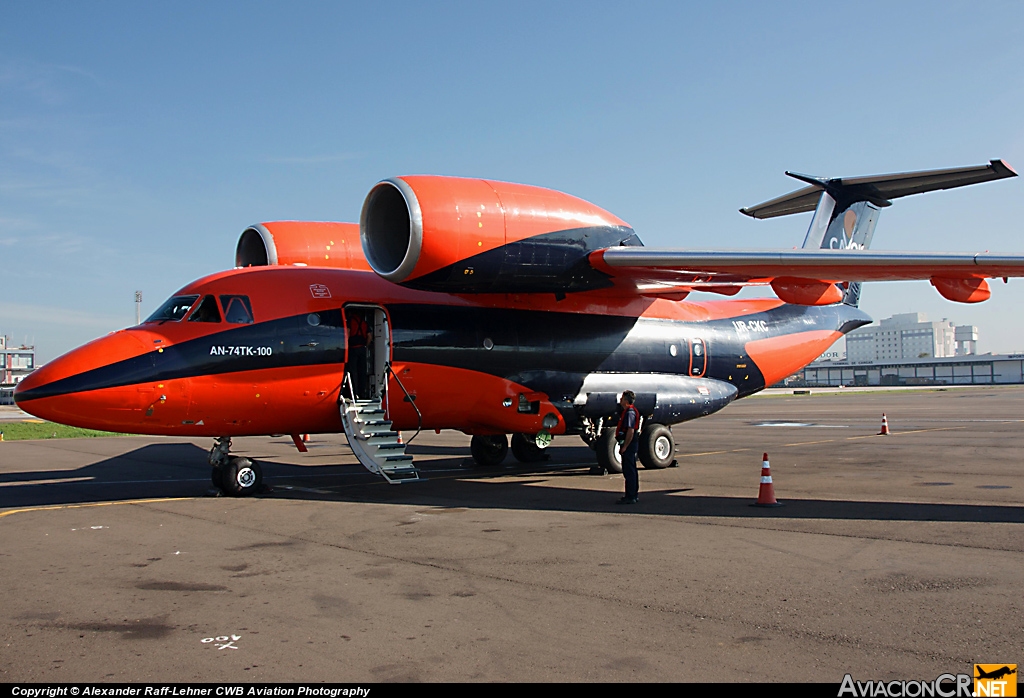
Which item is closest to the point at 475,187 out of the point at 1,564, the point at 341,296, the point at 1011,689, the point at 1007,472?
the point at 341,296

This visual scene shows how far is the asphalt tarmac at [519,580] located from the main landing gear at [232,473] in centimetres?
29

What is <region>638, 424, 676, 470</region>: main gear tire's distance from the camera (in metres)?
15.1

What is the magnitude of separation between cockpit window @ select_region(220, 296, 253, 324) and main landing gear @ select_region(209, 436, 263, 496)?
1886 mm

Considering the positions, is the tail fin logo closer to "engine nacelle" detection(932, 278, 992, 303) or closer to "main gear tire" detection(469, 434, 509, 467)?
"engine nacelle" detection(932, 278, 992, 303)

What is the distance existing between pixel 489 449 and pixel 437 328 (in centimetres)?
434

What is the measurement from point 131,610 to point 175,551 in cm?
226

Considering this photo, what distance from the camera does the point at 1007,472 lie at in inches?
522

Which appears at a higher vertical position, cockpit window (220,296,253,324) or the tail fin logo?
the tail fin logo

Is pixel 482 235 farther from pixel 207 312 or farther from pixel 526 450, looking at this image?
pixel 526 450

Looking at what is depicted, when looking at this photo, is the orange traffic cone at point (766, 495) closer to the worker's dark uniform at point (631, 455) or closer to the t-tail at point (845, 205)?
the worker's dark uniform at point (631, 455)

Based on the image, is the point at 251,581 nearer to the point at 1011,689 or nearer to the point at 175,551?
the point at 175,551

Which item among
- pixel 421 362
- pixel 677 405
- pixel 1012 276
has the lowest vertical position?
pixel 677 405

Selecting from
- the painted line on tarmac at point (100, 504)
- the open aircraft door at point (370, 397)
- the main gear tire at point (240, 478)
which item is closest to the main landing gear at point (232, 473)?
the main gear tire at point (240, 478)

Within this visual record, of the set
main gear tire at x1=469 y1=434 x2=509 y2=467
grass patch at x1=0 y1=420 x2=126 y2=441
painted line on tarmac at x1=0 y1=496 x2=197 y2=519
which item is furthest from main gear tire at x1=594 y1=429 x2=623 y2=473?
grass patch at x1=0 y1=420 x2=126 y2=441
